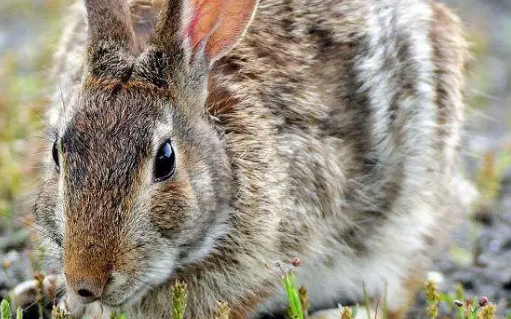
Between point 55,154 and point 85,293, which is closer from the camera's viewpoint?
point 85,293

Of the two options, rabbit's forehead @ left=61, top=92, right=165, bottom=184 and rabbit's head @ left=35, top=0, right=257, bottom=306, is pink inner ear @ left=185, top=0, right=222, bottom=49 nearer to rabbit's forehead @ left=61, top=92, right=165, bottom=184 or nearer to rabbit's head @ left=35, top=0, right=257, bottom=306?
rabbit's head @ left=35, top=0, right=257, bottom=306

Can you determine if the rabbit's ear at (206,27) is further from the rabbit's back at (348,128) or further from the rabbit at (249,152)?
the rabbit's back at (348,128)

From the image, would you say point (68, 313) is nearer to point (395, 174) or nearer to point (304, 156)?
point (304, 156)

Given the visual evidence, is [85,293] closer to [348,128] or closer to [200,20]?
[200,20]

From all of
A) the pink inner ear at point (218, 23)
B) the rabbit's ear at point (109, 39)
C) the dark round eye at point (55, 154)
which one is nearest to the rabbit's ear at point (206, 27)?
the pink inner ear at point (218, 23)

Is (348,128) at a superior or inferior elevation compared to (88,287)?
inferior

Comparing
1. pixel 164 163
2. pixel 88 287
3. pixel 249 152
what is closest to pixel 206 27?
pixel 249 152

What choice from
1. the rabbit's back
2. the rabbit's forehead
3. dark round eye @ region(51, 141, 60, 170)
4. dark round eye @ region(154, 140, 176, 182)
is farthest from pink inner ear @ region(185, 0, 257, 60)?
dark round eye @ region(51, 141, 60, 170)

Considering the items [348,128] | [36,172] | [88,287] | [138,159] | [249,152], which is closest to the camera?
[88,287]
